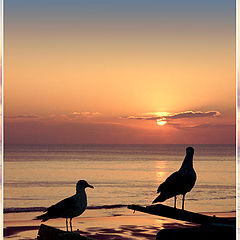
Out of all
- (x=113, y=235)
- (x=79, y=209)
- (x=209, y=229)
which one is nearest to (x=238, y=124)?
(x=209, y=229)

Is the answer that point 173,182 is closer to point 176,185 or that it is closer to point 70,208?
point 176,185

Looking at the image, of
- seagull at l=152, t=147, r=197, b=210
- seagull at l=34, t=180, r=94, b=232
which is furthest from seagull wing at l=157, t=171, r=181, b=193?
seagull at l=34, t=180, r=94, b=232

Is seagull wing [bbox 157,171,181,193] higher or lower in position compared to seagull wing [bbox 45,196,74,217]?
higher

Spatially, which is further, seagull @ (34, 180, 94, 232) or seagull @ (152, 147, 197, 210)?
seagull @ (34, 180, 94, 232)

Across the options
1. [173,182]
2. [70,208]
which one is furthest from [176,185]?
[70,208]

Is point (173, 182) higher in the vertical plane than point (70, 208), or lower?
higher

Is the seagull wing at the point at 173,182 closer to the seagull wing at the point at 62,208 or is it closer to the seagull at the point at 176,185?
the seagull at the point at 176,185

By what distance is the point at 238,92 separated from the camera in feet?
12.6

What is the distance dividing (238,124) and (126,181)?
13640mm

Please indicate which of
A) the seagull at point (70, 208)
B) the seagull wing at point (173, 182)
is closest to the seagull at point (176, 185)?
the seagull wing at point (173, 182)

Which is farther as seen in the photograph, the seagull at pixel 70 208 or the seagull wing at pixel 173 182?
the seagull at pixel 70 208

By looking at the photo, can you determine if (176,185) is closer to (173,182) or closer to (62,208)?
(173,182)

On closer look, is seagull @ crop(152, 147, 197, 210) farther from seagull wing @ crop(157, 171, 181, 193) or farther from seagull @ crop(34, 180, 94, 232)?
seagull @ crop(34, 180, 94, 232)

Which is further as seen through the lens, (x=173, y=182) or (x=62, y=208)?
(x=62, y=208)
